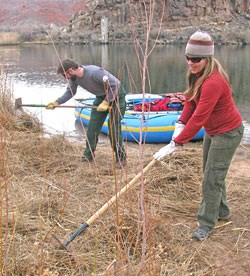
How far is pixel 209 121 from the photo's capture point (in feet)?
9.93

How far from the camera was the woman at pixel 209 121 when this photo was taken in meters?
2.83

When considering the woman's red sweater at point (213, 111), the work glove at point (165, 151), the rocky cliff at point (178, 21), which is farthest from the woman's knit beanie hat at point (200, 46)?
the rocky cliff at point (178, 21)

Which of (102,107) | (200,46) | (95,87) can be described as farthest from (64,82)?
(200,46)

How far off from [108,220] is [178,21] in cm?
4964

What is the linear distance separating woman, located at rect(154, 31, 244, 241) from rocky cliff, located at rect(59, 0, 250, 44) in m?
42.3

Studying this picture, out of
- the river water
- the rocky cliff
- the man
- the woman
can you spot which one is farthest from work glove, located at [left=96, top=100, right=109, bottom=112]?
the rocky cliff

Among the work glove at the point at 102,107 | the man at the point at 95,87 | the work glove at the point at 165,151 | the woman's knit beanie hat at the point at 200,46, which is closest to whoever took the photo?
the woman's knit beanie hat at the point at 200,46

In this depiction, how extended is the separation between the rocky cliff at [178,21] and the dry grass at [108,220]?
135ft

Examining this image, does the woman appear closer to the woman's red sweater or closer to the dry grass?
the woman's red sweater

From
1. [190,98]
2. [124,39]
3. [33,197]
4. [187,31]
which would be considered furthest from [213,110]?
[187,31]

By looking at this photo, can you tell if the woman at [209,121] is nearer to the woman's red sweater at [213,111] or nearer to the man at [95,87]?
the woman's red sweater at [213,111]

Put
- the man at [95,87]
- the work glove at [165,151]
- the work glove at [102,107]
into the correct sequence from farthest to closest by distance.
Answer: the work glove at [102,107], the man at [95,87], the work glove at [165,151]

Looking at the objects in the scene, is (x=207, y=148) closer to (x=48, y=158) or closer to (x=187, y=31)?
(x=48, y=158)

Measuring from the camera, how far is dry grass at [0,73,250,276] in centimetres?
239
